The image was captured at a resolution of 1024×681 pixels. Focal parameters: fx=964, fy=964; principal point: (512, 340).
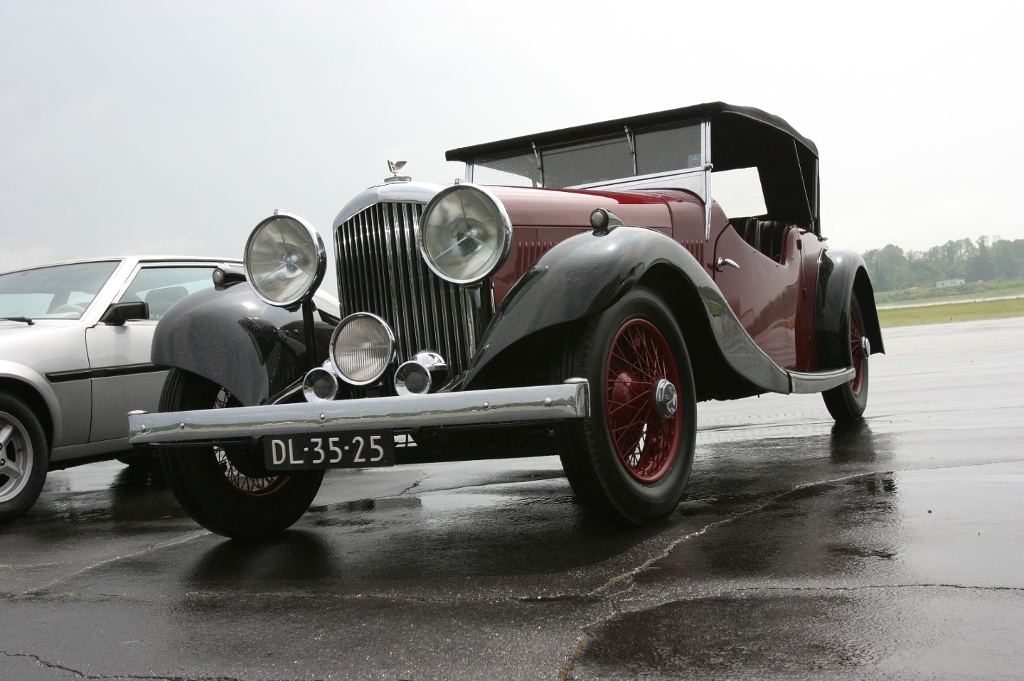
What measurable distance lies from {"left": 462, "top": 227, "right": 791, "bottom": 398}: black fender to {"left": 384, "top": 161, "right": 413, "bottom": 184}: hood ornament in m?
0.87

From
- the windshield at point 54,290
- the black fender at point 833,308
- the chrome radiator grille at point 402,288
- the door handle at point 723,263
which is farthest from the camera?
the black fender at point 833,308

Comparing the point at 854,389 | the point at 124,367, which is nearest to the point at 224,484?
the point at 124,367

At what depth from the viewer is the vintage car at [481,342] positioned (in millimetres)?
3297

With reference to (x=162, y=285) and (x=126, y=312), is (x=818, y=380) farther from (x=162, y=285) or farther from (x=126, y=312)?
(x=162, y=285)

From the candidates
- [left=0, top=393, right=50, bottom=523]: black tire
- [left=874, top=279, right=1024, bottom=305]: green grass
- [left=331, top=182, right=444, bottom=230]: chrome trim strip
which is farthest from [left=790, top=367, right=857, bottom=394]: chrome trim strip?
[left=874, top=279, right=1024, bottom=305]: green grass

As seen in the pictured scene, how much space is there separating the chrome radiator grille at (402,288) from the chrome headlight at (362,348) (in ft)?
0.41

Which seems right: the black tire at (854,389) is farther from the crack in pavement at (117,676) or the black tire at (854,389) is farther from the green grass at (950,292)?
the green grass at (950,292)

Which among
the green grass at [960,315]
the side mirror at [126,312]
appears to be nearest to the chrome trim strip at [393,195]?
the side mirror at [126,312]

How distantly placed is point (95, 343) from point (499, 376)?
10.7 feet

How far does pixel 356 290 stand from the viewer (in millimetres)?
4133

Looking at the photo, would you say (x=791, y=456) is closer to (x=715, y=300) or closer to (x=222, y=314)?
(x=715, y=300)

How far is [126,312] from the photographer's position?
5.62 metres

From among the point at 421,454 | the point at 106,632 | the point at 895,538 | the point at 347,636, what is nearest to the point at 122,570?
the point at 106,632

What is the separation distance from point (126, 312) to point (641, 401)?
134 inches
